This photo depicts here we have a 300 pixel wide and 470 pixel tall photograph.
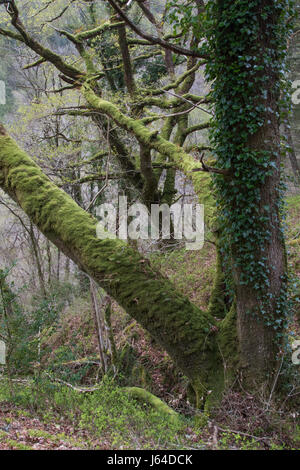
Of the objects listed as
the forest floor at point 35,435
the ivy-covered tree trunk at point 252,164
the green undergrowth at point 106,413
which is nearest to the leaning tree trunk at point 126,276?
the ivy-covered tree trunk at point 252,164

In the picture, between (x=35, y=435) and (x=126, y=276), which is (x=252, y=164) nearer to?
(x=126, y=276)

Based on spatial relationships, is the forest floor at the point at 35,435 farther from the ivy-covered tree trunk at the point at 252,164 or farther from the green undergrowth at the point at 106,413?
the ivy-covered tree trunk at the point at 252,164

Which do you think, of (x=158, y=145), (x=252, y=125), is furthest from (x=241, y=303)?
(x=158, y=145)

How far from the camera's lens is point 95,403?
5805 millimetres

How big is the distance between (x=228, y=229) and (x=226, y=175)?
712mm

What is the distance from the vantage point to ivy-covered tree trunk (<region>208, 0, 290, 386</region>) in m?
4.20

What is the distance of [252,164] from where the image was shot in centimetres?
436

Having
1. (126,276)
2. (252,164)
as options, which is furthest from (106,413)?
(252,164)

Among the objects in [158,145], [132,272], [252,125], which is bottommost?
[132,272]

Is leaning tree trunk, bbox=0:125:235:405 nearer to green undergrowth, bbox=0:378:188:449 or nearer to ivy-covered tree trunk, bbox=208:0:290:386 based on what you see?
ivy-covered tree trunk, bbox=208:0:290:386

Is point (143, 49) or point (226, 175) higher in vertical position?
point (143, 49)

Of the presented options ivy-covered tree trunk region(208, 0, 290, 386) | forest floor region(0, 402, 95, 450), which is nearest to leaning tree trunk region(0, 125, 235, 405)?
ivy-covered tree trunk region(208, 0, 290, 386)

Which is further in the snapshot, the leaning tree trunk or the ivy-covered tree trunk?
the leaning tree trunk
